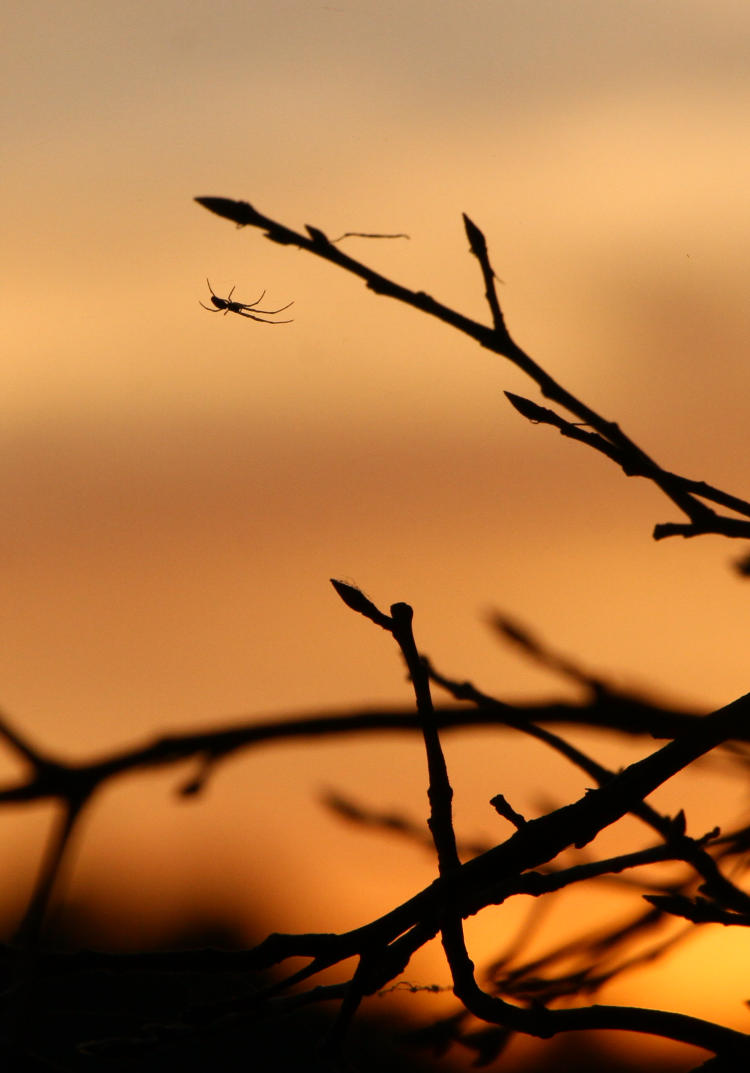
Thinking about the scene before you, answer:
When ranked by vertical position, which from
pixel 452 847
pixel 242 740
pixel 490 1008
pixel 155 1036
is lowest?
pixel 155 1036

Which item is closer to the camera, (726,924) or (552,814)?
(552,814)

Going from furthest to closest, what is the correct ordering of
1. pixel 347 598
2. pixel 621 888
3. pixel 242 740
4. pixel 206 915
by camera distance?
pixel 206 915 → pixel 621 888 → pixel 242 740 → pixel 347 598

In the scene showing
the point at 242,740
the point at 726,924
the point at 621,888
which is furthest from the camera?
the point at 621,888

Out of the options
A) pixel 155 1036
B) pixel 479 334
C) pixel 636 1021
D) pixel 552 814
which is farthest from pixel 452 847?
pixel 479 334

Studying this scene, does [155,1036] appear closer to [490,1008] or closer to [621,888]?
[490,1008]

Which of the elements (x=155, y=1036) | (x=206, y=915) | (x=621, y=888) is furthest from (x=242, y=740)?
(x=206, y=915)

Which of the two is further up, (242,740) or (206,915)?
(206,915)

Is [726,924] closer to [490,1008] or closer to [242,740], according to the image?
[490,1008]

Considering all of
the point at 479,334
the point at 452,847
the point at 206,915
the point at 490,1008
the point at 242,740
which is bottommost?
the point at 490,1008

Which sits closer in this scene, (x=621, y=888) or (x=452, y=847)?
(x=452, y=847)
